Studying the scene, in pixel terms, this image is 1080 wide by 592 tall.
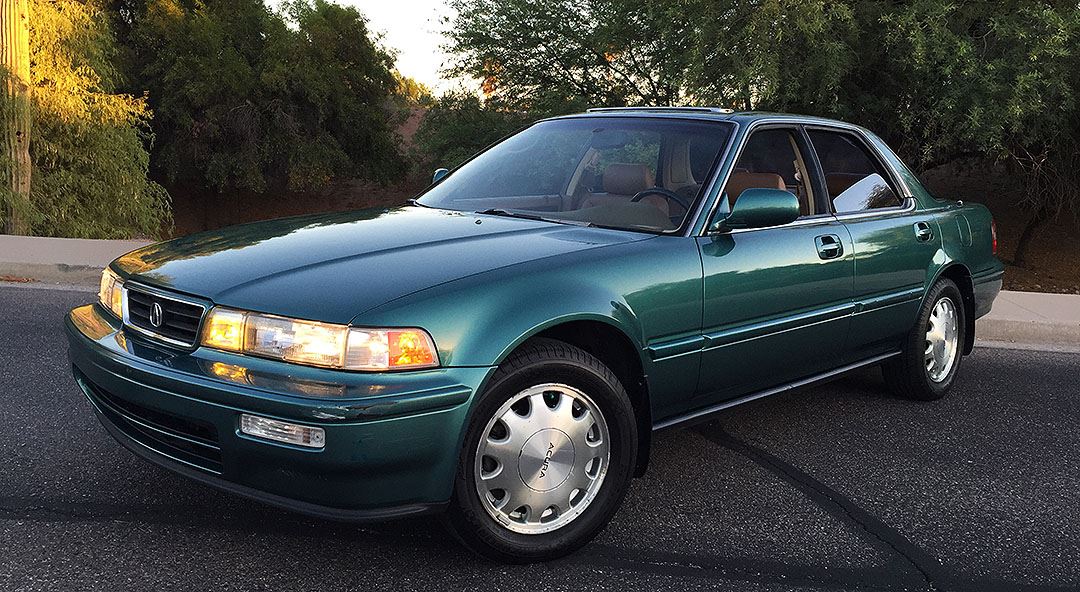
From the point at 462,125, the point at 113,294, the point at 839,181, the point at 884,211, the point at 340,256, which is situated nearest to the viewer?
the point at 340,256

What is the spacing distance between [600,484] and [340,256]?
1166 mm

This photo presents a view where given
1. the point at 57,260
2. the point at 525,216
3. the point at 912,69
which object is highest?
the point at 912,69

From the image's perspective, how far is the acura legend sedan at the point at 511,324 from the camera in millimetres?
2779

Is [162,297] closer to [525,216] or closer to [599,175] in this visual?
[525,216]

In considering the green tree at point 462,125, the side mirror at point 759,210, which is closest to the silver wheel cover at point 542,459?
the side mirror at point 759,210

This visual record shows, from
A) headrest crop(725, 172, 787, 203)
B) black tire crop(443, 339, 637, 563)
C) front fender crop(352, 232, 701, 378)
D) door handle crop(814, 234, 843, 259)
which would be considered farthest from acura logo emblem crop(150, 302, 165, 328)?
door handle crop(814, 234, 843, 259)

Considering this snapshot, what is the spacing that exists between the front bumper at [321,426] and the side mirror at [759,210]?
1.40 m

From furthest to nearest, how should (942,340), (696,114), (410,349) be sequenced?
(942,340)
(696,114)
(410,349)

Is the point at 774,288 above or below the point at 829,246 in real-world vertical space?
below

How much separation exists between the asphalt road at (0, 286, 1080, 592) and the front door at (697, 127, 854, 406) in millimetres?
471

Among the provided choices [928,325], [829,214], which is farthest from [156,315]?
[928,325]

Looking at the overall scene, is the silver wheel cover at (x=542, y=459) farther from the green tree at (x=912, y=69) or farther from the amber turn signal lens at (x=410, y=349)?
the green tree at (x=912, y=69)

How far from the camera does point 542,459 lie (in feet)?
10.3

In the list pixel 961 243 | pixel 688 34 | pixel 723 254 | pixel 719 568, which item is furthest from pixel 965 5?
pixel 719 568
